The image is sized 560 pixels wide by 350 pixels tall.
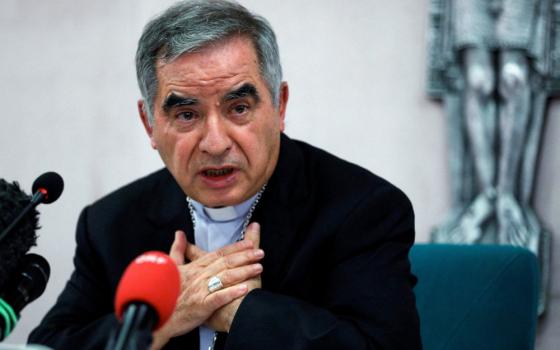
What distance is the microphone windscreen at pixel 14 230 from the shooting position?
1203mm

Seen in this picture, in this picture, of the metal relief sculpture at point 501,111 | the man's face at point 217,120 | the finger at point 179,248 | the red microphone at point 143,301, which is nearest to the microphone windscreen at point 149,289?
the red microphone at point 143,301

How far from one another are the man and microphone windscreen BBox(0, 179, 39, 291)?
41 cm

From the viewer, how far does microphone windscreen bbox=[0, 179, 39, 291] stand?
1.20 m

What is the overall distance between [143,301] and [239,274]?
769 millimetres

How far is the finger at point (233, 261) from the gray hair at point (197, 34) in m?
0.34

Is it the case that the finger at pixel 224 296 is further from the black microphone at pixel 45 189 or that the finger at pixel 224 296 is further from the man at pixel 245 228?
the black microphone at pixel 45 189

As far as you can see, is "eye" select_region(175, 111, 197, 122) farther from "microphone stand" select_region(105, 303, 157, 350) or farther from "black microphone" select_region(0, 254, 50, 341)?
"microphone stand" select_region(105, 303, 157, 350)

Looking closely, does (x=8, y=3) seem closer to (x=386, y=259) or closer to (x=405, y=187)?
(x=405, y=187)

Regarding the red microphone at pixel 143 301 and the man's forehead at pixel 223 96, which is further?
the man's forehead at pixel 223 96

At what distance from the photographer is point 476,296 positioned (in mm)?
1960

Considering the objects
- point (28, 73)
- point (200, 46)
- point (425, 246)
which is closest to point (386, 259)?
point (425, 246)

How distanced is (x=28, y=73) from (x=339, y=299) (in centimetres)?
299

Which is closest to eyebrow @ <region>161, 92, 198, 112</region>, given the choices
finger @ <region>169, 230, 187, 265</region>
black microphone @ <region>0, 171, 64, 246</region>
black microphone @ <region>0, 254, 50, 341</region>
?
finger @ <region>169, 230, 187, 265</region>

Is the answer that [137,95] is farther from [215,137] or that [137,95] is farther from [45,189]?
[45,189]
